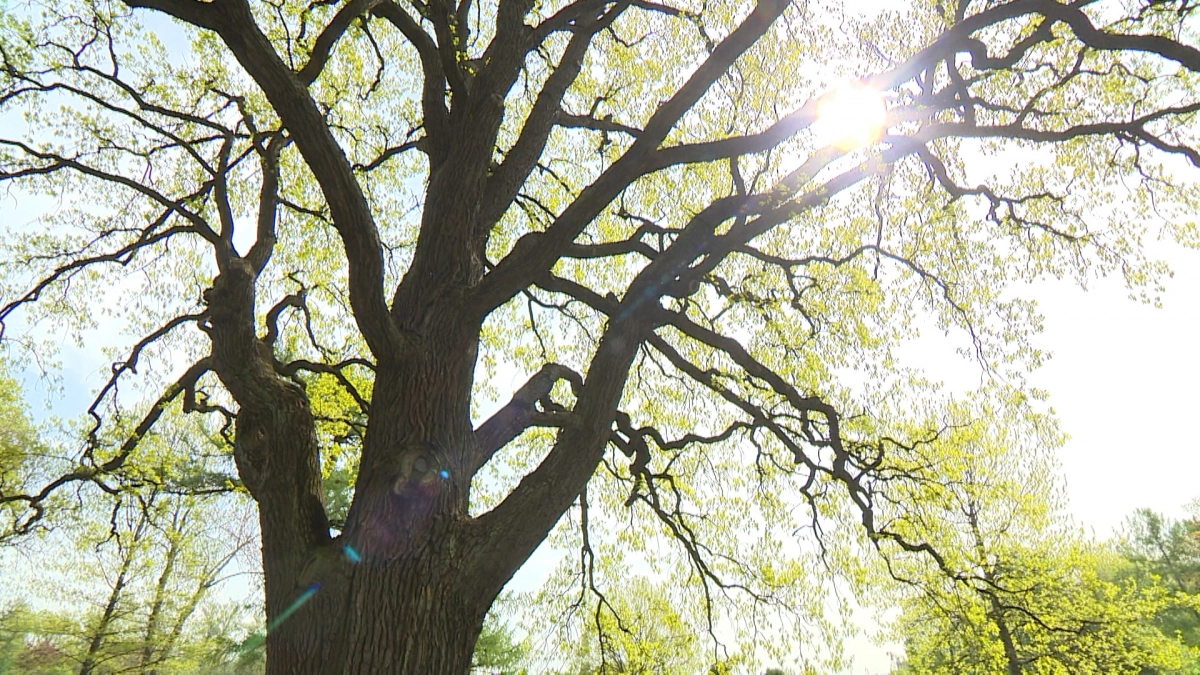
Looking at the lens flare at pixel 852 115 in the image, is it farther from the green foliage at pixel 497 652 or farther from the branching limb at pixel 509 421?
the green foliage at pixel 497 652

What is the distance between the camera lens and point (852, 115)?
4082 millimetres

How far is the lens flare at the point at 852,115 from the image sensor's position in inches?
151

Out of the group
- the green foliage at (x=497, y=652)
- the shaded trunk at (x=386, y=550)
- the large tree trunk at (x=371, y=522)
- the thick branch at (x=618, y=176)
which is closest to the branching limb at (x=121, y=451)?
the large tree trunk at (x=371, y=522)

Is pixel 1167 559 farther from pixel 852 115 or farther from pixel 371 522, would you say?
pixel 371 522

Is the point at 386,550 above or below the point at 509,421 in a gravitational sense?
below

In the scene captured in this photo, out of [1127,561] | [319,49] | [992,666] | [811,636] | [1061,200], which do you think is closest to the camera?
[319,49]

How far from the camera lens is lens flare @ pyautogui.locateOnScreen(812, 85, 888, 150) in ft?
12.6

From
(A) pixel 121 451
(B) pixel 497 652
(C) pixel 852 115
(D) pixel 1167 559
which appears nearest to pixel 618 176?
(C) pixel 852 115

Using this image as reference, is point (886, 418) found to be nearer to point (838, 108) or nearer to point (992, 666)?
point (838, 108)

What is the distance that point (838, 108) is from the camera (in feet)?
12.8

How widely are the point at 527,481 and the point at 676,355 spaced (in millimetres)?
2211

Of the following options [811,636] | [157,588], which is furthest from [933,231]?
[157,588]

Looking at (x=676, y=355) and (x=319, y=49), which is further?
(x=676, y=355)

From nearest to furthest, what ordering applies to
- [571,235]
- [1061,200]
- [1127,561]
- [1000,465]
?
[571,235] < [1061,200] < [1000,465] < [1127,561]
